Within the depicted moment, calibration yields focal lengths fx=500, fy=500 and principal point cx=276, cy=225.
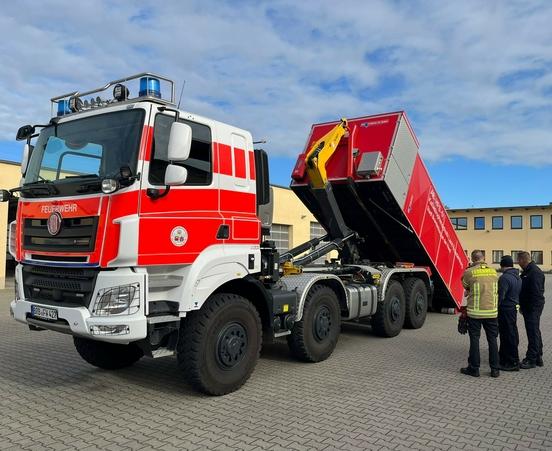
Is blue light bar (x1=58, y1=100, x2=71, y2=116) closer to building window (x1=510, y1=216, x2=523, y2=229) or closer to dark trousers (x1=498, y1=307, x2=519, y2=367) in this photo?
dark trousers (x1=498, y1=307, x2=519, y2=367)

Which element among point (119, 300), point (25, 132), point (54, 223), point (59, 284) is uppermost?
point (25, 132)

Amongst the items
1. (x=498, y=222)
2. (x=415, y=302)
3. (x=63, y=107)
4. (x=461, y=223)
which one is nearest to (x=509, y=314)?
(x=415, y=302)

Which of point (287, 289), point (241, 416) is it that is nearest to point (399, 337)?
point (287, 289)

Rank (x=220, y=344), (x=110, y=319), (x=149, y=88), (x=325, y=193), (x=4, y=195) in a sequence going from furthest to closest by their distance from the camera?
(x=325, y=193) → (x=4, y=195) → (x=220, y=344) → (x=149, y=88) → (x=110, y=319)

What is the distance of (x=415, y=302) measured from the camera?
9.88 metres

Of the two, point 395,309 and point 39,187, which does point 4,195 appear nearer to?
point 39,187

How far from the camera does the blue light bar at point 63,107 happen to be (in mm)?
5652

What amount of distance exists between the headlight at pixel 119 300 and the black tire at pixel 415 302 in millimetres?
6487

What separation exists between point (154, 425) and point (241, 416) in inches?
32.0

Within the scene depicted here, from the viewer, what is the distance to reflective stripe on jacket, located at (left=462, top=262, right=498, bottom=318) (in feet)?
21.5

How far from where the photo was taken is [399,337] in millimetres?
9195

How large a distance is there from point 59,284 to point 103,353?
5.65ft

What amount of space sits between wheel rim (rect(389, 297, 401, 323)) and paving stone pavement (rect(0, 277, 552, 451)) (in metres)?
1.51

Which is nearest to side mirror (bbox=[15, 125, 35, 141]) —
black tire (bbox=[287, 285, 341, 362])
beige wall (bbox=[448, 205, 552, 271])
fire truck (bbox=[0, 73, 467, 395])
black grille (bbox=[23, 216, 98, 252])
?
fire truck (bbox=[0, 73, 467, 395])
